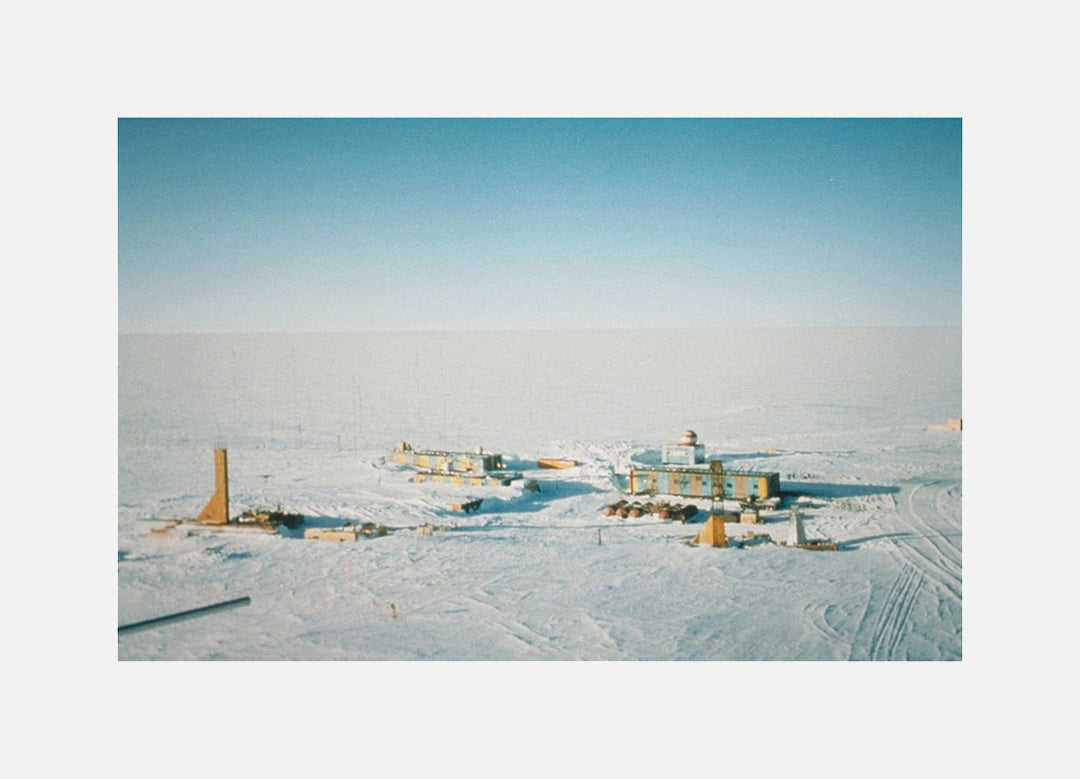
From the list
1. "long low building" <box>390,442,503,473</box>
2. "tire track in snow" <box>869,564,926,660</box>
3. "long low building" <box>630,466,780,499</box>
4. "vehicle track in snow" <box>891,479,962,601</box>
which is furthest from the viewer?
"long low building" <box>390,442,503,473</box>

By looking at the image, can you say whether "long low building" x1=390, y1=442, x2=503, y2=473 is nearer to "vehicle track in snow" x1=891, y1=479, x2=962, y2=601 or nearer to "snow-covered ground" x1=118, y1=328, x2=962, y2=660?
"snow-covered ground" x1=118, y1=328, x2=962, y2=660

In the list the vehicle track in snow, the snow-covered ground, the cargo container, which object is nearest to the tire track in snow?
the snow-covered ground

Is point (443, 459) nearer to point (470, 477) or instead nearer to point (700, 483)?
point (470, 477)

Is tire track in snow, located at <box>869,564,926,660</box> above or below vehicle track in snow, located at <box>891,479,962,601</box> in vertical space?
below

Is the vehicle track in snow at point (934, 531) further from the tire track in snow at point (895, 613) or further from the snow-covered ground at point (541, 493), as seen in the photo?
the tire track in snow at point (895, 613)

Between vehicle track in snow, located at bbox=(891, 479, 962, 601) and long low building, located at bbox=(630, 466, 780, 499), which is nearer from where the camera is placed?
vehicle track in snow, located at bbox=(891, 479, 962, 601)

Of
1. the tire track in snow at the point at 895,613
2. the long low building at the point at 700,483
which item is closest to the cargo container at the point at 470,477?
the long low building at the point at 700,483
